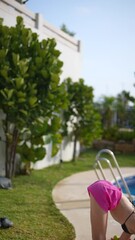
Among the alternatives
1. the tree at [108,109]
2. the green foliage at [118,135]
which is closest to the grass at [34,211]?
the green foliage at [118,135]

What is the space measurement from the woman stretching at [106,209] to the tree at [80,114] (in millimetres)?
7227

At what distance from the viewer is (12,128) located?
788 cm

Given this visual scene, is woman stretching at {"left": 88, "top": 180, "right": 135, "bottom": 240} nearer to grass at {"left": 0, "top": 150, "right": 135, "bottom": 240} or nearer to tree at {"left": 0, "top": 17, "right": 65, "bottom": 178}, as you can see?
grass at {"left": 0, "top": 150, "right": 135, "bottom": 240}

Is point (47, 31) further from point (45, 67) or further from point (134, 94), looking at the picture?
point (134, 94)

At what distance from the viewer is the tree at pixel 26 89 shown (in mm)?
6695

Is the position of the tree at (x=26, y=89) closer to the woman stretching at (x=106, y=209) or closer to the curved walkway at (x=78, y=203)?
the curved walkway at (x=78, y=203)

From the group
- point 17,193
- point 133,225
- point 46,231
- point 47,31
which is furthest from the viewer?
point 47,31

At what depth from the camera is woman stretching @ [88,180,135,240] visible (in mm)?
3596

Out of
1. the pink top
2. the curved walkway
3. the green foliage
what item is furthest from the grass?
the green foliage

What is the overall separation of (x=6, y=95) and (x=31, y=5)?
378cm

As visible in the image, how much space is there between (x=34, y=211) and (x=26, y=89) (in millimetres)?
2804

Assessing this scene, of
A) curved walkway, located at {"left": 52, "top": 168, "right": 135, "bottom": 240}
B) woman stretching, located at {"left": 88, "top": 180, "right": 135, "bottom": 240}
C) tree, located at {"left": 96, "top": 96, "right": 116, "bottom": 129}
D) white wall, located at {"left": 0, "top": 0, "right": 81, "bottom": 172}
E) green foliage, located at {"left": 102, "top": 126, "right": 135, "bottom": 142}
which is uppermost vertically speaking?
white wall, located at {"left": 0, "top": 0, "right": 81, "bottom": 172}

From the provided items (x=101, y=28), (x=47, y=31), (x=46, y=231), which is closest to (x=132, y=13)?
(x=101, y=28)

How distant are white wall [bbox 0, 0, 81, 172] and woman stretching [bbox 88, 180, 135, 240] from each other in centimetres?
470
